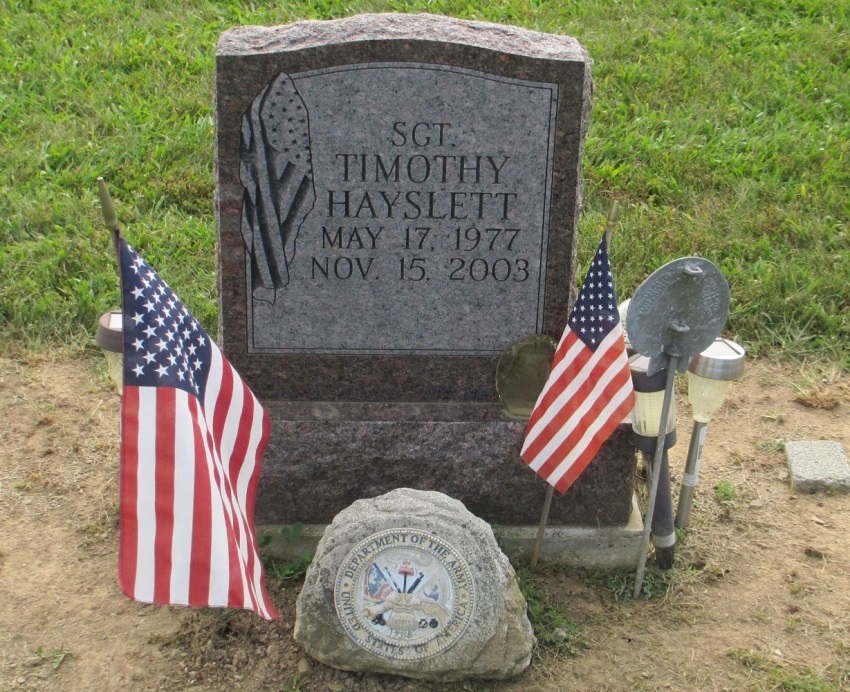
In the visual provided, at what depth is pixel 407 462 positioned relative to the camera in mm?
4246

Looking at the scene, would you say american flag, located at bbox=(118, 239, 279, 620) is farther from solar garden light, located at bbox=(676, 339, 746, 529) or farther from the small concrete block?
the small concrete block

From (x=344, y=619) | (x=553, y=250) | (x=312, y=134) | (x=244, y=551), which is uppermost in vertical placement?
(x=312, y=134)

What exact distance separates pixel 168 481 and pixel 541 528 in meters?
1.58

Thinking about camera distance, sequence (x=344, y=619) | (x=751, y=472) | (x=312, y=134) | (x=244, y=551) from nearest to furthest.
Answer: (x=244, y=551) → (x=344, y=619) → (x=312, y=134) → (x=751, y=472)

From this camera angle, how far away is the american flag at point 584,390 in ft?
12.3

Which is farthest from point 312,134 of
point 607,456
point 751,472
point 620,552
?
point 751,472

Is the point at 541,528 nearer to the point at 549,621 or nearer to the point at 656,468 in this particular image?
the point at 549,621

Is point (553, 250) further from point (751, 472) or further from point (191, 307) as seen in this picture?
point (191, 307)

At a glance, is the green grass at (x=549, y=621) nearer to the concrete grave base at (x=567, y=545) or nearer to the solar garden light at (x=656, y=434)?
the concrete grave base at (x=567, y=545)

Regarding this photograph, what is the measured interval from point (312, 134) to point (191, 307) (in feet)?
6.73

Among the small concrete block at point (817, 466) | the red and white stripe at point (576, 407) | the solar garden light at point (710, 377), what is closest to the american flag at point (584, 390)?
the red and white stripe at point (576, 407)

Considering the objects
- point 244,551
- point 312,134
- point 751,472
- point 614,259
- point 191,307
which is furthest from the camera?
point 614,259

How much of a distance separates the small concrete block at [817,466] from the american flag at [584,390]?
1.44m

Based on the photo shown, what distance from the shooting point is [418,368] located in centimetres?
424
